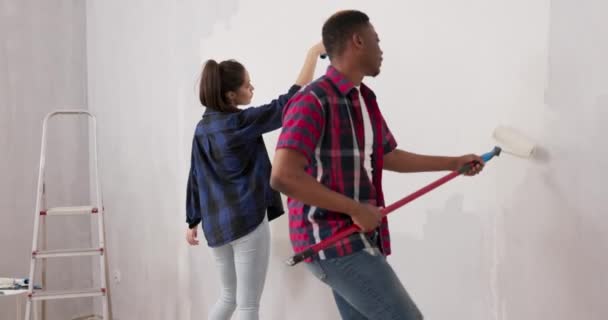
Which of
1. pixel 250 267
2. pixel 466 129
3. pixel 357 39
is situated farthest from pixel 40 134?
pixel 357 39

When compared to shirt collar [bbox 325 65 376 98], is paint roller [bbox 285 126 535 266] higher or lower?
lower

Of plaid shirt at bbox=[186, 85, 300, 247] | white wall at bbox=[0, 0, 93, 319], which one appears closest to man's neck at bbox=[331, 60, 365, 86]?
plaid shirt at bbox=[186, 85, 300, 247]

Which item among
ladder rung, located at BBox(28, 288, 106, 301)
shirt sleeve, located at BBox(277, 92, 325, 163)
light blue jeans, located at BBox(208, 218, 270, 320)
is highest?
shirt sleeve, located at BBox(277, 92, 325, 163)

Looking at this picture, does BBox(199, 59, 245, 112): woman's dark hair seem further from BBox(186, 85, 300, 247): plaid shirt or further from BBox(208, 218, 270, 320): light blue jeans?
BBox(208, 218, 270, 320): light blue jeans

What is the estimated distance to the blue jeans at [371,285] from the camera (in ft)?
4.49

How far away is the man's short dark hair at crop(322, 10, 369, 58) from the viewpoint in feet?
4.79

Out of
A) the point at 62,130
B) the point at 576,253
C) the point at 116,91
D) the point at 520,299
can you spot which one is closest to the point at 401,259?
the point at 520,299

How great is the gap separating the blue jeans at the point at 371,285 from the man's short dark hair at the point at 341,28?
468 mm

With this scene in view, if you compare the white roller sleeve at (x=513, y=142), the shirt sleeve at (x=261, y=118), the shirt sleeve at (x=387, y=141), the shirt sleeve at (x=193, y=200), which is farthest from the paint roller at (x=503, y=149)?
the shirt sleeve at (x=193, y=200)

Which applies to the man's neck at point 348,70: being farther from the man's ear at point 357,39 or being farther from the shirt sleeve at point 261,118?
the shirt sleeve at point 261,118

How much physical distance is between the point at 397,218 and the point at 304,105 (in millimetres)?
925

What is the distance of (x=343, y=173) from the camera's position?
1401mm

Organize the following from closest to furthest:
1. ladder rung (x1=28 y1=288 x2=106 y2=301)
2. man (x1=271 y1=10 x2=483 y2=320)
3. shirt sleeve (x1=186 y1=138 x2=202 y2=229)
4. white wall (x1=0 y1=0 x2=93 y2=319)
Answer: man (x1=271 y1=10 x2=483 y2=320) < shirt sleeve (x1=186 y1=138 x2=202 y2=229) < ladder rung (x1=28 y1=288 x2=106 y2=301) < white wall (x1=0 y1=0 x2=93 y2=319)

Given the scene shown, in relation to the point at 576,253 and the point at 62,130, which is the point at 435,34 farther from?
the point at 62,130
